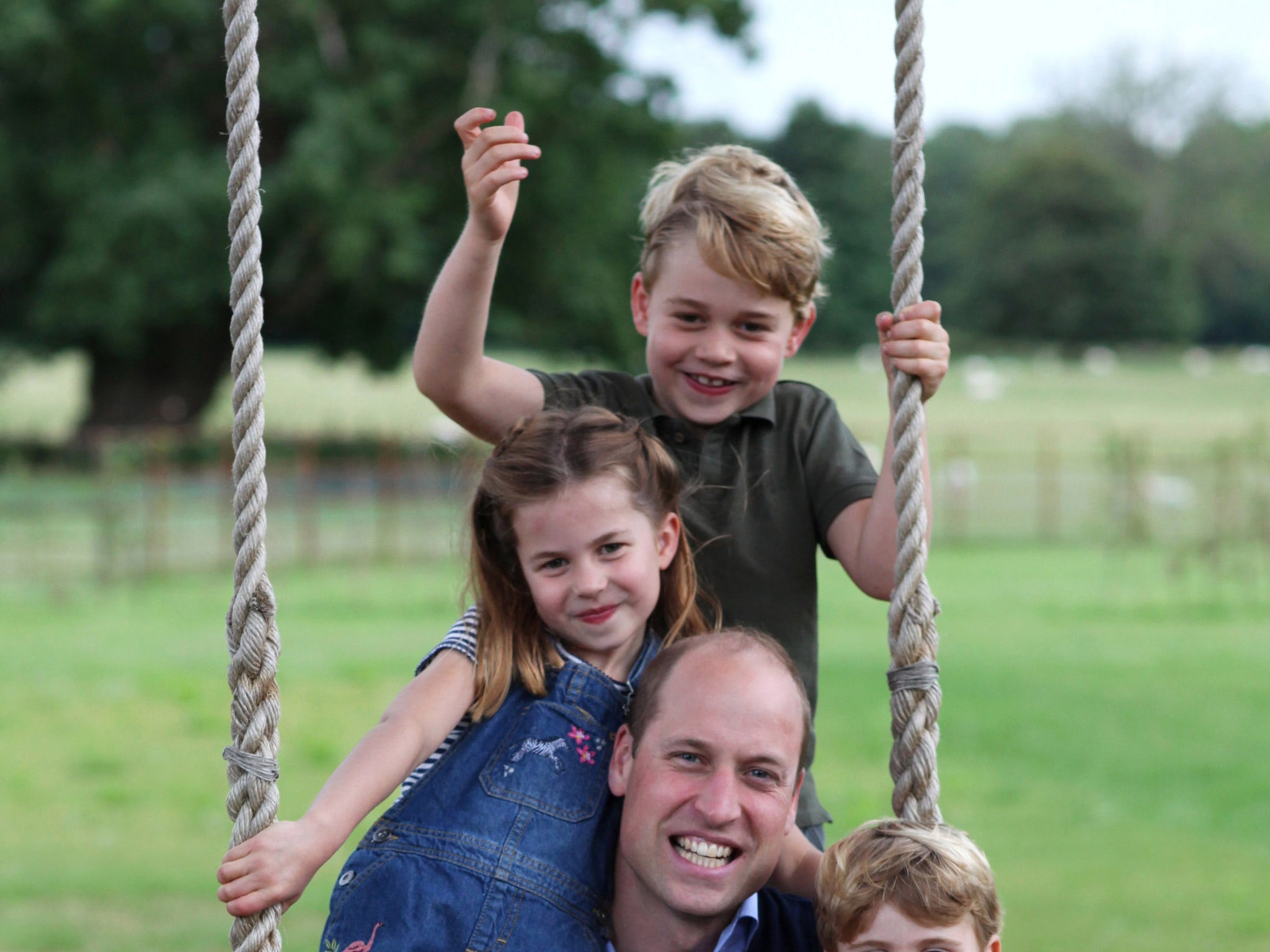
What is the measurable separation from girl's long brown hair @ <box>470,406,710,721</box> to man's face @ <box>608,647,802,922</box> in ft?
0.76

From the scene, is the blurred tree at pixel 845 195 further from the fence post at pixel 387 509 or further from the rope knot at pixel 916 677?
the rope knot at pixel 916 677

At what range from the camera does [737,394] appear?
225 cm

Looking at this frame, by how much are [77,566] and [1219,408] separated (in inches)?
1165

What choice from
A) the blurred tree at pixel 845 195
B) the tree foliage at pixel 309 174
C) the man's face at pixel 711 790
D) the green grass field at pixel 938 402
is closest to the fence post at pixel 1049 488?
the green grass field at pixel 938 402

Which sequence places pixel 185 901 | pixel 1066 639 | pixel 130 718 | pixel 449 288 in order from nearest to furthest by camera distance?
pixel 449 288
pixel 185 901
pixel 130 718
pixel 1066 639

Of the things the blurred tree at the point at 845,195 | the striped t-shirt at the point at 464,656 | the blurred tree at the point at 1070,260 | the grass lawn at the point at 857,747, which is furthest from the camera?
the blurred tree at the point at 1070,260

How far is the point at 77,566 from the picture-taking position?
15531 mm

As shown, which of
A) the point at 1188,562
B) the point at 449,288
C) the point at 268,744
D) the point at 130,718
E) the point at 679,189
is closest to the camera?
the point at 268,744

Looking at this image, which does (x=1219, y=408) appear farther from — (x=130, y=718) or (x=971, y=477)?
(x=130, y=718)

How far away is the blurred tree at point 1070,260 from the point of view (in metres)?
61.6

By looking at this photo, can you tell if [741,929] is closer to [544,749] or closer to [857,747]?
[544,749]

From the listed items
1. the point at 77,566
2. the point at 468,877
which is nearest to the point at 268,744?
the point at 468,877

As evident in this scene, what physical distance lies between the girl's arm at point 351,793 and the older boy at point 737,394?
1.39 feet

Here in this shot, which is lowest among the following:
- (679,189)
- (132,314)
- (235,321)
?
(235,321)
